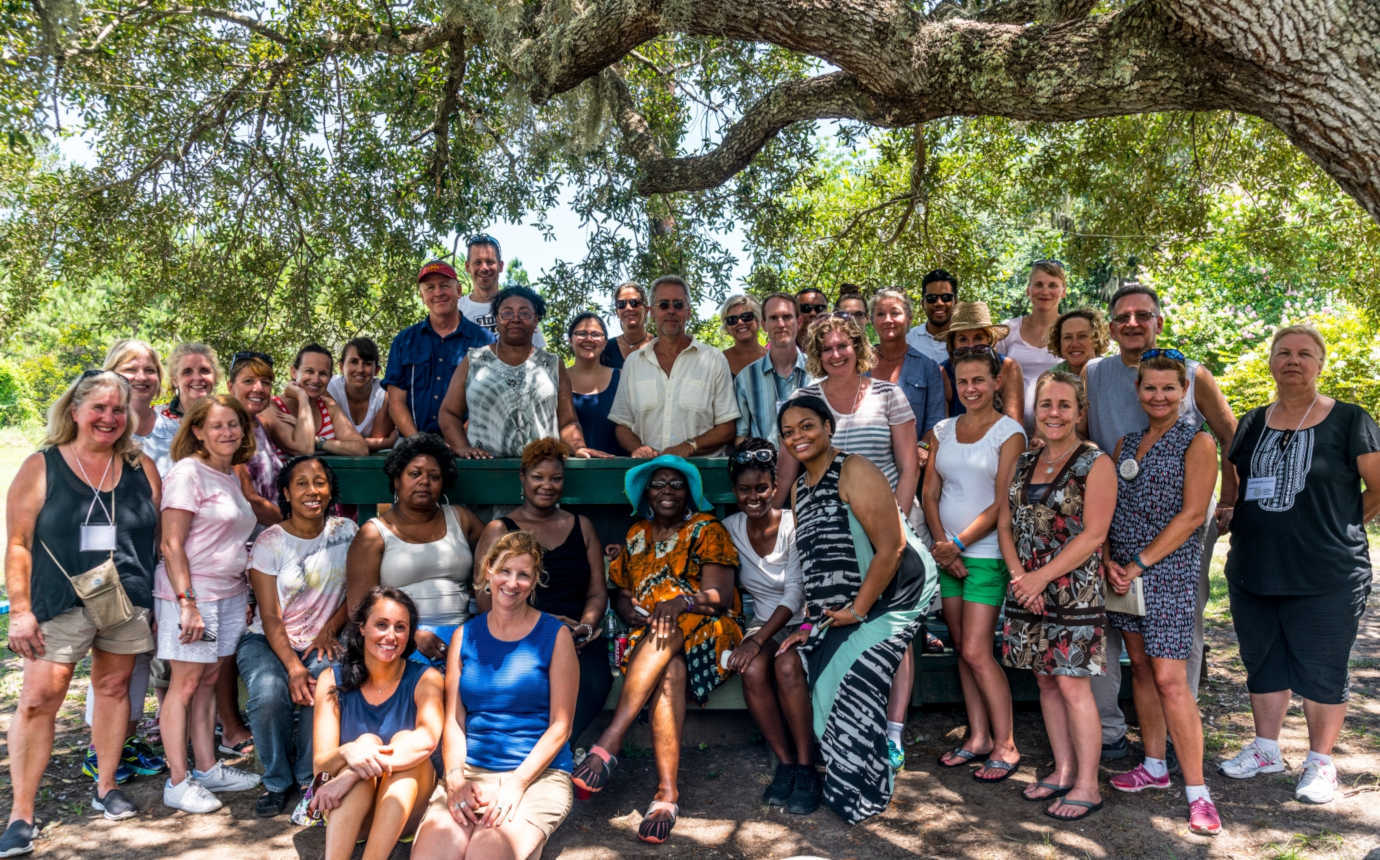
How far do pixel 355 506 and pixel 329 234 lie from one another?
14.0 ft

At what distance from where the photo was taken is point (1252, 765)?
4332 mm

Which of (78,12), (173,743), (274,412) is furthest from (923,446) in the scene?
(78,12)

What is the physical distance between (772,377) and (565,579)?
5.69ft

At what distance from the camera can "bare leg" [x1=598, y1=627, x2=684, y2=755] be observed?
13.1ft

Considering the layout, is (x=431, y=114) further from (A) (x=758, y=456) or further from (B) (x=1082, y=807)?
(B) (x=1082, y=807)

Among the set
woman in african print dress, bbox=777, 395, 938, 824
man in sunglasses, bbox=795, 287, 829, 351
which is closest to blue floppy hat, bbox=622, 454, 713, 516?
woman in african print dress, bbox=777, 395, 938, 824

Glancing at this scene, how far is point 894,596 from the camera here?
4133mm

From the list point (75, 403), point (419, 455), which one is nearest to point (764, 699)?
point (419, 455)

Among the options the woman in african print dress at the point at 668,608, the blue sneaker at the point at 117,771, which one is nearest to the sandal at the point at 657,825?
the woman in african print dress at the point at 668,608

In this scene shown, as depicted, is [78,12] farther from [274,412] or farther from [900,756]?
[900,756]

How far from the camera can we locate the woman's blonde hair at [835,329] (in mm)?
4602

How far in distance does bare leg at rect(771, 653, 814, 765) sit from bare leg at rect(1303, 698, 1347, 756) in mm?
2160

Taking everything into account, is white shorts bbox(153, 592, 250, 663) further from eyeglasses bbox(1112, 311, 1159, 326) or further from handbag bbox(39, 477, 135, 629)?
eyeglasses bbox(1112, 311, 1159, 326)

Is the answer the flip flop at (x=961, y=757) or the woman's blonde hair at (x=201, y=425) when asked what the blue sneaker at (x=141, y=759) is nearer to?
the woman's blonde hair at (x=201, y=425)
